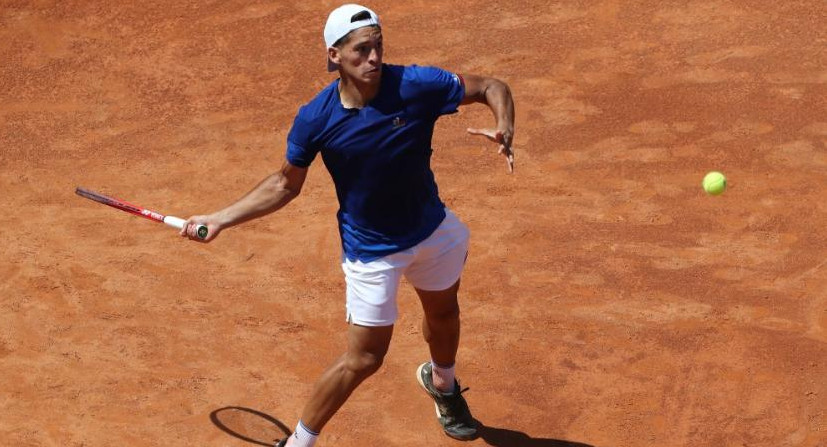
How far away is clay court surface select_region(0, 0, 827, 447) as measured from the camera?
7383mm

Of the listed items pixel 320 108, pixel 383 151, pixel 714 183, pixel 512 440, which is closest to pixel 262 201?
pixel 320 108

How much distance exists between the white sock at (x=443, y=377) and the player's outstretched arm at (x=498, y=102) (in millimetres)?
1464

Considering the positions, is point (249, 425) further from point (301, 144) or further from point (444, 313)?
point (301, 144)

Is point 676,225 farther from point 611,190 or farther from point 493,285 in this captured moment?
point 493,285

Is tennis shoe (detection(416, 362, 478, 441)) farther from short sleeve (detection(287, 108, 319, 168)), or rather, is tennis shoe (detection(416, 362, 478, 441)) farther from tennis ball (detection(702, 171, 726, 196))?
tennis ball (detection(702, 171, 726, 196))

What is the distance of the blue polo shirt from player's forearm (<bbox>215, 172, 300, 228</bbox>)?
0.21 m

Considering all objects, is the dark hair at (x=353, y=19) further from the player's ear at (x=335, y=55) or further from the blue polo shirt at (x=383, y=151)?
the blue polo shirt at (x=383, y=151)

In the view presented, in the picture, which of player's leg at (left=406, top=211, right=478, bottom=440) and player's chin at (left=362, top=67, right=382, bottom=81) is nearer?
player's chin at (left=362, top=67, right=382, bottom=81)

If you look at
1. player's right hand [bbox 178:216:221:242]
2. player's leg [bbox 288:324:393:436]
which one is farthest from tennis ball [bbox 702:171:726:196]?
player's right hand [bbox 178:216:221:242]

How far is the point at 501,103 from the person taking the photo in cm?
634

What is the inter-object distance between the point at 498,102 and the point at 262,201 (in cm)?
139

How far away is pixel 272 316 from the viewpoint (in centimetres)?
832

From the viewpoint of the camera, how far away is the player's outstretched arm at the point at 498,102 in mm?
6133

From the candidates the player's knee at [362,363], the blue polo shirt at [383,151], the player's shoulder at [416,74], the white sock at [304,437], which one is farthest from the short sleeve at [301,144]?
the white sock at [304,437]
